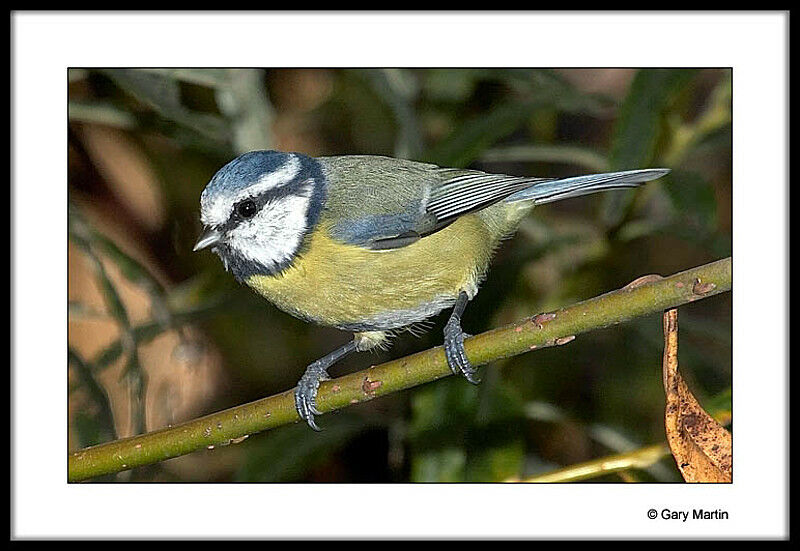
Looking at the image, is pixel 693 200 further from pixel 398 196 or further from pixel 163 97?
pixel 163 97

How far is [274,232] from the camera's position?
1223mm

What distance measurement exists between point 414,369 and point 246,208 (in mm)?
318

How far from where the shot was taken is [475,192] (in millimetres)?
1264

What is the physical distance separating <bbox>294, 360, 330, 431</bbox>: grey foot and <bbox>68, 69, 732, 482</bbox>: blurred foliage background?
0.18m

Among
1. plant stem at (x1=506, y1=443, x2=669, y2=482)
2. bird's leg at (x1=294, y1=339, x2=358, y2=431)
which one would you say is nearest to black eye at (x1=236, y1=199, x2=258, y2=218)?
bird's leg at (x1=294, y1=339, x2=358, y2=431)

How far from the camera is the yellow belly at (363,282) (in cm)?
123

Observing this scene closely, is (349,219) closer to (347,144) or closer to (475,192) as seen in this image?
(475,192)

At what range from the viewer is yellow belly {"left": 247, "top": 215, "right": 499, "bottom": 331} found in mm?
1233

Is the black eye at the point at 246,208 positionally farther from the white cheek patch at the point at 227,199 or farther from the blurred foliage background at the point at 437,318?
the blurred foliage background at the point at 437,318

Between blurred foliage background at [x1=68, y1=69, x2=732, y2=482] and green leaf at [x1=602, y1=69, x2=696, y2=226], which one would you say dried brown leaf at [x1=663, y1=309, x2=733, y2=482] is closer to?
blurred foliage background at [x1=68, y1=69, x2=732, y2=482]

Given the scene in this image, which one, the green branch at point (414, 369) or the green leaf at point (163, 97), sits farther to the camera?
the green leaf at point (163, 97)

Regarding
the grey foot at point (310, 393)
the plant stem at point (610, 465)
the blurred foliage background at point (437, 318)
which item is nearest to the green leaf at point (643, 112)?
the blurred foliage background at point (437, 318)
